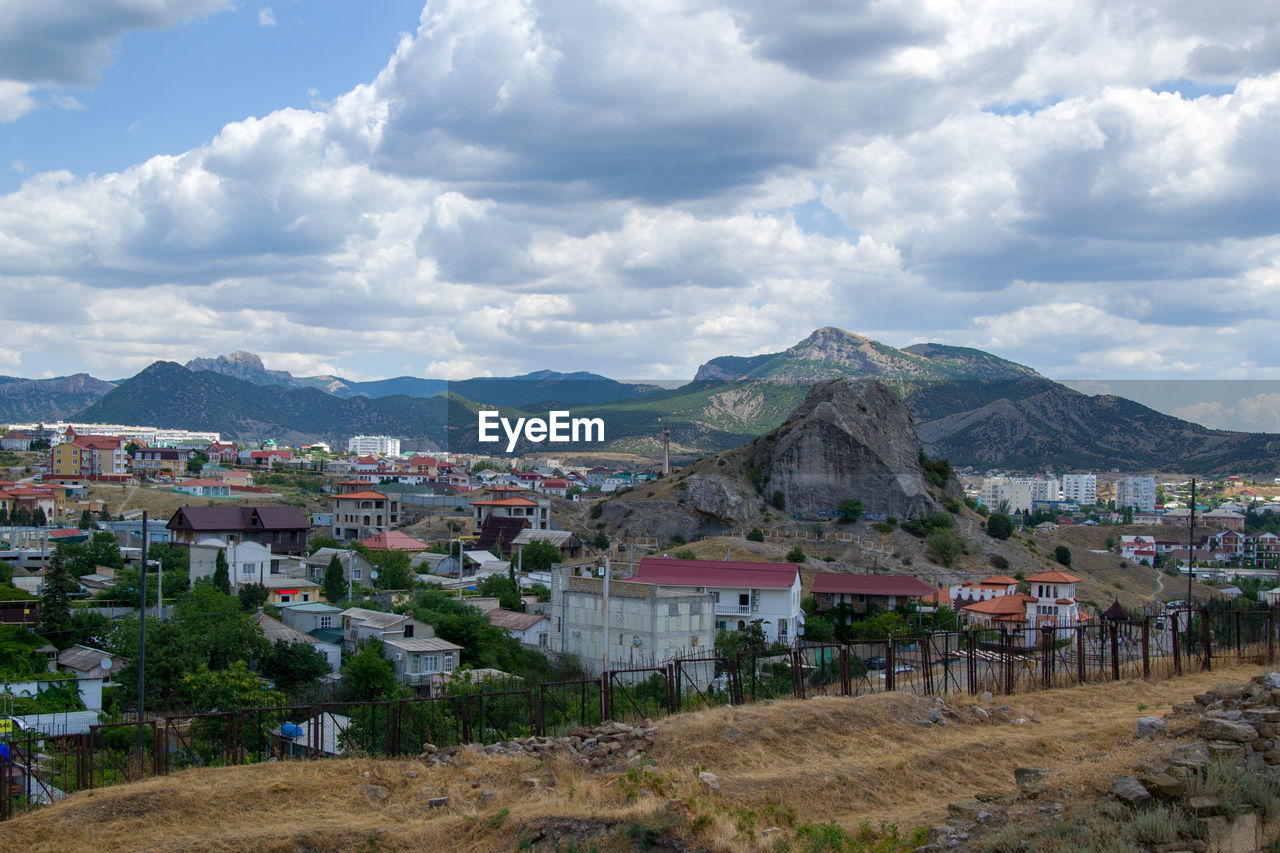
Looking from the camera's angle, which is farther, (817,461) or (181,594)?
(817,461)

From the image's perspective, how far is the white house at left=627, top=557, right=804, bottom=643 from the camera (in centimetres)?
4184

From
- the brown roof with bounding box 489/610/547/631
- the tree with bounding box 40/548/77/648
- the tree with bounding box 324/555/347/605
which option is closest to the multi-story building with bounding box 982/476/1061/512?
the tree with bounding box 324/555/347/605

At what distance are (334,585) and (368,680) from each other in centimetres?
1707

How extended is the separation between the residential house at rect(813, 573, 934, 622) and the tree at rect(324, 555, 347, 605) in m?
21.0

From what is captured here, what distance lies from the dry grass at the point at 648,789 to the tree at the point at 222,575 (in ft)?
101

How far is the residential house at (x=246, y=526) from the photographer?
57.1 meters

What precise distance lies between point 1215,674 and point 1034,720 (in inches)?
251

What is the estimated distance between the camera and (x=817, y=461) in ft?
275

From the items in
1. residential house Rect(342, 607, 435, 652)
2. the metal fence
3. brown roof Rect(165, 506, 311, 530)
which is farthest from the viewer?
brown roof Rect(165, 506, 311, 530)

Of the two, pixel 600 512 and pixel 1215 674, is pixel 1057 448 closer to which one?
pixel 600 512

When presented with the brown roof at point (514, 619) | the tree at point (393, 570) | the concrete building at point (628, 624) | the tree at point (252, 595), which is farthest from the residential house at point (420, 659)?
the tree at point (393, 570)

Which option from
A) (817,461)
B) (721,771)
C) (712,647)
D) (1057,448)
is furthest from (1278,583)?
(1057,448)

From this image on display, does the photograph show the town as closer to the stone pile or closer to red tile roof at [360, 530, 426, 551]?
red tile roof at [360, 530, 426, 551]

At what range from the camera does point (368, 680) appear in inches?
1155
